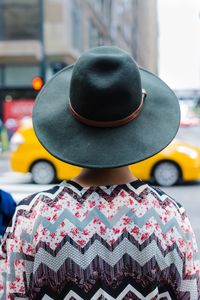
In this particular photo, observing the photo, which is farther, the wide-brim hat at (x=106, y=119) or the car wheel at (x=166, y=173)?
the car wheel at (x=166, y=173)

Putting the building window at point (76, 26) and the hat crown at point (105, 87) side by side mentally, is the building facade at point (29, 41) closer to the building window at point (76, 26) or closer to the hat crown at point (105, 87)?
the building window at point (76, 26)

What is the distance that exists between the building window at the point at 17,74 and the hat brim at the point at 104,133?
26967mm

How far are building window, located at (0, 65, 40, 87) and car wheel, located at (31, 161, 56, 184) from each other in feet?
52.4

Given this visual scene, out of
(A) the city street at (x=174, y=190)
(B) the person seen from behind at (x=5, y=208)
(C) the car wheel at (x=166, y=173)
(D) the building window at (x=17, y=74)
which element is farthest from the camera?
(D) the building window at (x=17, y=74)

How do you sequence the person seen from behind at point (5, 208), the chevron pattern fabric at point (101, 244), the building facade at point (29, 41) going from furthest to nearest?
1. the building facade at point (29, 41)
2. the person seen from behind at point (5, 208)
3. the chevron pattern fabric at point (101, 244)

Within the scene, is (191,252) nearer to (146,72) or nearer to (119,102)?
(119,102)

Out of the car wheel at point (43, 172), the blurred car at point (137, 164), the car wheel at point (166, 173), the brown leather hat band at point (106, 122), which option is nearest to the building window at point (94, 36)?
the blurred car at point (137, 164)

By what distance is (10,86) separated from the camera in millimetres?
28500

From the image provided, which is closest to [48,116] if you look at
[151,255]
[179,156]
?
[151,255]

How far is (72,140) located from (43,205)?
21cm

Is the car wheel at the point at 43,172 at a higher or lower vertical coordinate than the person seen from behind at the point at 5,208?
lower

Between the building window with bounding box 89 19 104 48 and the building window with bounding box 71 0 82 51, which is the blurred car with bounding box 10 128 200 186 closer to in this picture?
the building window with bounding box 71 0 82 51

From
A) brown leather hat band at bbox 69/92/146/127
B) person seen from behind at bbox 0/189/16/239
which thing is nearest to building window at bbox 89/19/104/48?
person seen from behind at bbox 0/189/16/239

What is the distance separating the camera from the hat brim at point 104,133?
1.64 meters
